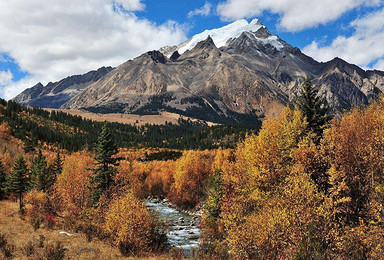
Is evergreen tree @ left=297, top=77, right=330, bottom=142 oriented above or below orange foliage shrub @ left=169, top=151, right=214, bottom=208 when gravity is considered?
above

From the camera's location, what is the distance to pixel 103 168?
43062 millimetres

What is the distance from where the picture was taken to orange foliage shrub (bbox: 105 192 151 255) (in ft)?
91.6

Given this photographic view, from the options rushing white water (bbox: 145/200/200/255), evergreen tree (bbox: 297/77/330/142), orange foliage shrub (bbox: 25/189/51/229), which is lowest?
rushing white water (bbox: 145/200/200/255)

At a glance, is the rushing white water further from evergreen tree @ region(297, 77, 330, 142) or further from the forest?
evergreen tree @ region(297, 77, 330, 142)

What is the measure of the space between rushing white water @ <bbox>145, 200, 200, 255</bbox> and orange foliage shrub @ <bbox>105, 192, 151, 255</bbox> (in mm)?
4136

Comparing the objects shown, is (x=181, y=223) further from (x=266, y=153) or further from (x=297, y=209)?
(x=297, y=209)

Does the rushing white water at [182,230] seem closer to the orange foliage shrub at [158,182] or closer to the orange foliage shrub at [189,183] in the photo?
the orange foliage shrub at [189,183]

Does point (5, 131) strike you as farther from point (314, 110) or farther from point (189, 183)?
point (314, 110)

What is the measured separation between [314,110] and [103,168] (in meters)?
36.1

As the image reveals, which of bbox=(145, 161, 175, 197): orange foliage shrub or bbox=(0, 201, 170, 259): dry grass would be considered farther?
bbox=(145, 161, 175, 197): orange foliage shrub

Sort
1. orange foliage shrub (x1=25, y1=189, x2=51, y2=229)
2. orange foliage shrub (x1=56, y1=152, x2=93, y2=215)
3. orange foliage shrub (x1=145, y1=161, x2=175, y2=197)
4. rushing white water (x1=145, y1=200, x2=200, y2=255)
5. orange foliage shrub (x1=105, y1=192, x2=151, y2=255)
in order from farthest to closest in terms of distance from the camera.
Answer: orange foliage shrub (x1=145, y1=161, x2=175, y2=197)
orange foliage shrub (x1=56, y1=152, x2=93, y2=215)
rushing white water (x1=145, y1=200, x2=200, y2=255)
orange foliage shrub (x1=25, y1=189, x2=51, y2=229)
orange foliage shrub (x1=105, y1=192, x2=151, y2=255)

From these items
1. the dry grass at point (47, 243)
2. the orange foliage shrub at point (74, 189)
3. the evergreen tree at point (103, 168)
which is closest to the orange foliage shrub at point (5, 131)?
the orange foliage shrub at point (74, 189)

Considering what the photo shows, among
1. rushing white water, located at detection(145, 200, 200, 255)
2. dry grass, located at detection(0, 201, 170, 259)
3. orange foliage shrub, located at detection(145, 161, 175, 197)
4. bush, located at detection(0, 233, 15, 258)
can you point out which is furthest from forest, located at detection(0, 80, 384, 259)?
orange foliage shrub, located at detection(145, 161, 175, 197)

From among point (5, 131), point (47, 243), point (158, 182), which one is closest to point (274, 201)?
point (47, 243)
